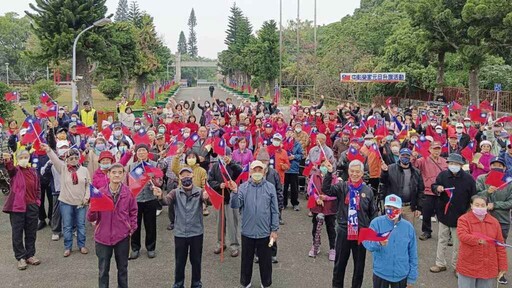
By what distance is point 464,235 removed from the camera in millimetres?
5031

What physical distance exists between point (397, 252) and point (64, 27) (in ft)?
82.7

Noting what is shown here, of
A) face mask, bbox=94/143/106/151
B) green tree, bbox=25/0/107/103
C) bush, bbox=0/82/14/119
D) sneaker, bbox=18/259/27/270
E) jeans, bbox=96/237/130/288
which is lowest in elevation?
sneaker, bbox=18/259/27/270

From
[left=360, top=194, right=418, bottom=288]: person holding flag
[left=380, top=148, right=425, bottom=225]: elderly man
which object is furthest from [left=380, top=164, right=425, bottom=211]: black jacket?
[left=360, top=194, right=418, bottom=288]: person holding flag

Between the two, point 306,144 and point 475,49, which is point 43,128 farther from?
point 475,49

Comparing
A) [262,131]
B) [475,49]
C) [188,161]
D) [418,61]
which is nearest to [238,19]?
[418,61]

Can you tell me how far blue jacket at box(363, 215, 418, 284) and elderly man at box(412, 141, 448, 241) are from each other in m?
3.21

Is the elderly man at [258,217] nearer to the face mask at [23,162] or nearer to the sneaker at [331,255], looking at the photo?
the sneaker at [331,255]

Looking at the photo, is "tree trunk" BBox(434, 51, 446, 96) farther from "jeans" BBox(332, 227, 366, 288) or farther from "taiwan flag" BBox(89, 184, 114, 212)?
"taiwan flag" BBox(89, 184, 114, 212)

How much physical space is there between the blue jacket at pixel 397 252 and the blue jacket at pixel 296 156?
4.95m

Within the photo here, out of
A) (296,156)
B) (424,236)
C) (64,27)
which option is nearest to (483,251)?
(424,236)

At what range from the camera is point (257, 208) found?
5.65m

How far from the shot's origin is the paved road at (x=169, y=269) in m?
6.20

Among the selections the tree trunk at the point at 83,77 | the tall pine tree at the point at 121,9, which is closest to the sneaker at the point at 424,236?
the tree trunk at the point at 83,77

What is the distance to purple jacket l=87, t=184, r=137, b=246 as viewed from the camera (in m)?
5.45
